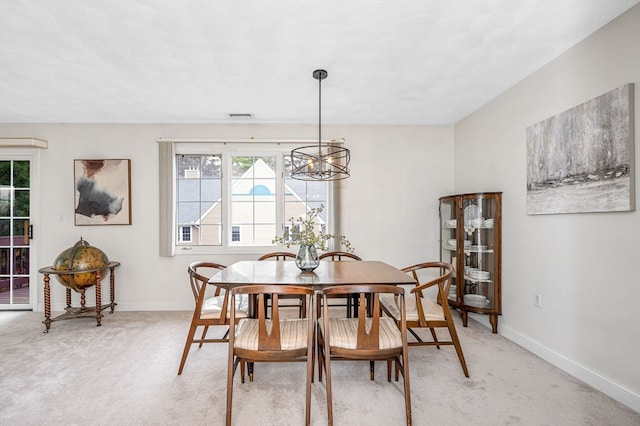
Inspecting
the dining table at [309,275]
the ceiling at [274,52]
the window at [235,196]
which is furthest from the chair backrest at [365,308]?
the window at [235,196]

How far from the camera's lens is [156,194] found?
4270mm

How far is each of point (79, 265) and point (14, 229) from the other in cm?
153

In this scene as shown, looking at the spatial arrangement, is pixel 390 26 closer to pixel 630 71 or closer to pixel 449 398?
pixel 630 71

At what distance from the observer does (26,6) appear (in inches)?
77.9

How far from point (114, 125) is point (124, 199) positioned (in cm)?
101

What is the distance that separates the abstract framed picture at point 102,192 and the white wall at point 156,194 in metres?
0.10

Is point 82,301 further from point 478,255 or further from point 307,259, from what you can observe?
point 478,255

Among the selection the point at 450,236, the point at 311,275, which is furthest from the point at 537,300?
the point at 311,275

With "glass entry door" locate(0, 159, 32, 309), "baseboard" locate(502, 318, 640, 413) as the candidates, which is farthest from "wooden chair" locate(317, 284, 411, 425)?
"glass entry door" locate(0, 159, 32, 309)

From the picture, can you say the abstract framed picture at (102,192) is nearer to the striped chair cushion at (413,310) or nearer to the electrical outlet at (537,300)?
the striped chair cushion at (413,310)

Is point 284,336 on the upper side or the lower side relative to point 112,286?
upper

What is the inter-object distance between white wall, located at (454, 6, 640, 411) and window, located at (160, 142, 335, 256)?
84.0 inches

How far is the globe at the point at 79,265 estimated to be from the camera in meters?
3.61

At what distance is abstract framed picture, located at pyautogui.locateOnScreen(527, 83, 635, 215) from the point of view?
2.05 metres
